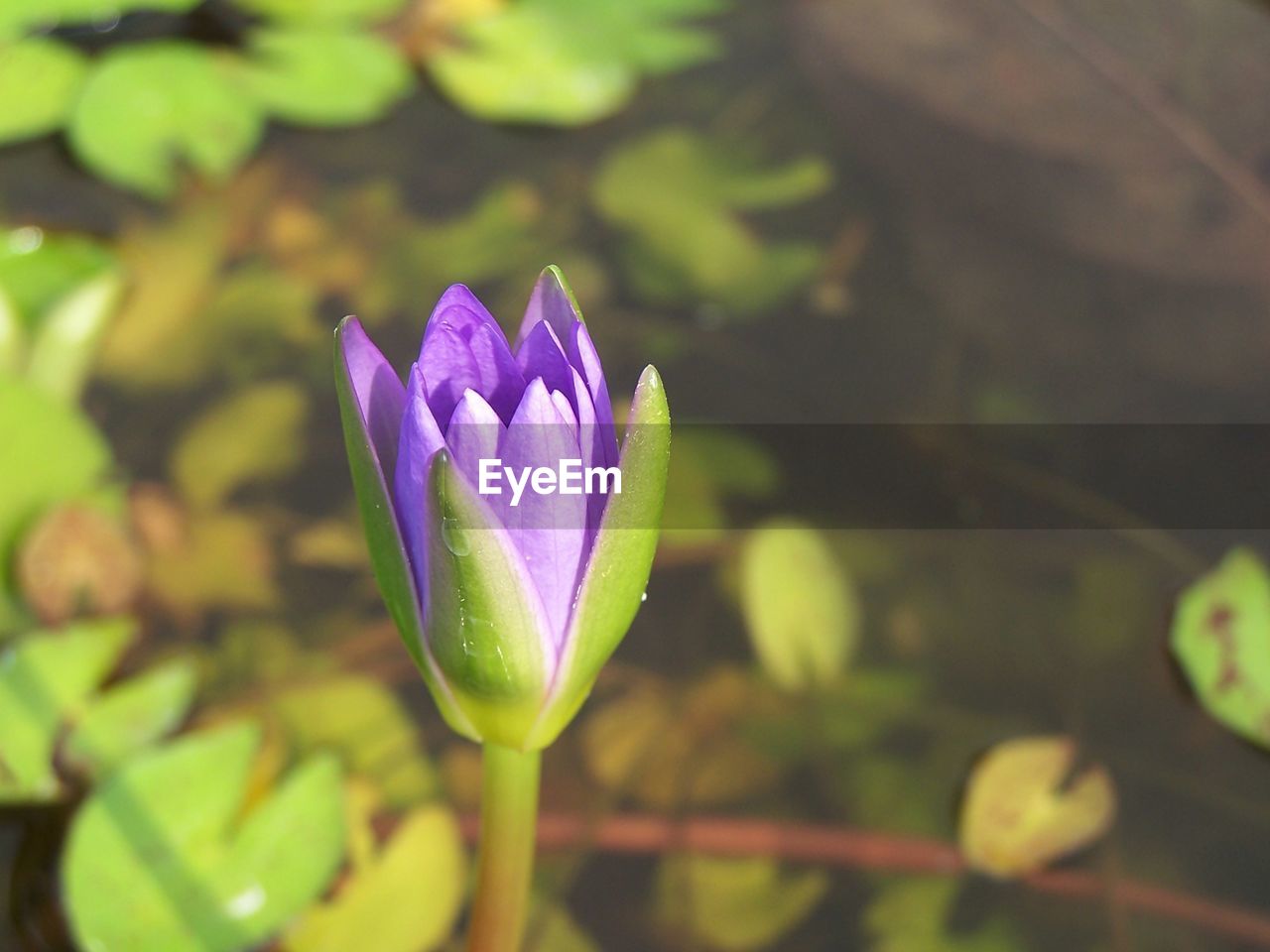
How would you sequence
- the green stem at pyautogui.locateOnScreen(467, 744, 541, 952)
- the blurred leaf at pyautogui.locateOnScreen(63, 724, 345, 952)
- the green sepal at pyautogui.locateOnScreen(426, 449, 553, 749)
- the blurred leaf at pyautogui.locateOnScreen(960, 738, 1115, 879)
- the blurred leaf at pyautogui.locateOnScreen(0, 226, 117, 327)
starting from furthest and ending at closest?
Answer: the blurred leaf at pyautogui.locateOnScreen(0, 226, 117, 327), the blurred leaf at pyautogui.locateOnScreen(960, 738, 1115, 879), the blurred leaf at pyautogui.locateOnScreen(63, 724, 345, 952), the green stem at pyautogui.locateOnScreen(467, 744, 541, 952), the green sepal at pyautogui.locateOnScreen(426, 449, 553, 749)

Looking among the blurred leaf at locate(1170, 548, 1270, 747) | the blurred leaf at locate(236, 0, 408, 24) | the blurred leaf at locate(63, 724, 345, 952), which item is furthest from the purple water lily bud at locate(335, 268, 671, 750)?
the blurred leaf at locate(236, 0, 408, 24)

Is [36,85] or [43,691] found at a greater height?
[36,85]

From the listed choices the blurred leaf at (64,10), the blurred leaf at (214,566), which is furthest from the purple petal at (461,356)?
the blurred leaf at (64,10)

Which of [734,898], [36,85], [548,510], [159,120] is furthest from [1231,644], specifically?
[36,85]

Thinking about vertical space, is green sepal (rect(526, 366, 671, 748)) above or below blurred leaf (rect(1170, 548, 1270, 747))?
above

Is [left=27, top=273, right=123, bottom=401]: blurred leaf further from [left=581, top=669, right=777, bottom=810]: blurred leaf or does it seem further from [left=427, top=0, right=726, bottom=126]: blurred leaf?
[left=581, top=669, right=777, bottom=810]: blurred leaf

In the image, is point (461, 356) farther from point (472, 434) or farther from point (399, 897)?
point (399, 897)

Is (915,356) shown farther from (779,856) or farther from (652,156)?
(779,856)
